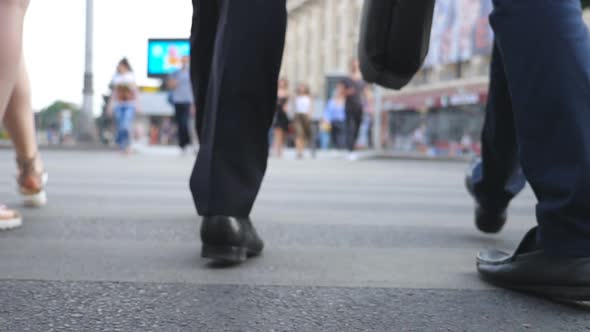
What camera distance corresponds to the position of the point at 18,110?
281 centimetres

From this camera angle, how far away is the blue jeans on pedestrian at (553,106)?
4.76 feet

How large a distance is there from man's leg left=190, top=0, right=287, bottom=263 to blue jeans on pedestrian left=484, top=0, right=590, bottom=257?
63 centimetres

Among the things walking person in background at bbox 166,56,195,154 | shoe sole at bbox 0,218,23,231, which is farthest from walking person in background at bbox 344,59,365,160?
shoe sole at bbox 0,218,23,231

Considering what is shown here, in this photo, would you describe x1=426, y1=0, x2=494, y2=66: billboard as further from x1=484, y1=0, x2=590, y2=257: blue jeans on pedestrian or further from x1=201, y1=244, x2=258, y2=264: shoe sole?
x1=201, y1=244, x2=258, y2=264: shoe sole

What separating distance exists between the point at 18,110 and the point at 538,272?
222cm

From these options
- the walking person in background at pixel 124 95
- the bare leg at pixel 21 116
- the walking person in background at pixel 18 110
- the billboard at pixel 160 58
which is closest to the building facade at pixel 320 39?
the billboard at pixel 160 58

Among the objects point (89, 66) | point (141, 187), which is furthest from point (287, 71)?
point (141, 187)

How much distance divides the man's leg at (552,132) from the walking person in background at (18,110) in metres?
1.42

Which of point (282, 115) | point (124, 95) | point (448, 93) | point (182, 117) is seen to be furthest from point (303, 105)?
point (448, 93)

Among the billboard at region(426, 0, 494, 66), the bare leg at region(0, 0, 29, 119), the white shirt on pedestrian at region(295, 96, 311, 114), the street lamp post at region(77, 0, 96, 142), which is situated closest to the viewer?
the bare leg at region(0, 0, 29, 119)

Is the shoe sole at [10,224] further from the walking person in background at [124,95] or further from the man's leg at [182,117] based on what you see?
the walking person in background at [124,95]

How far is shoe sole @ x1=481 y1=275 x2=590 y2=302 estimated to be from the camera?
4.63ft

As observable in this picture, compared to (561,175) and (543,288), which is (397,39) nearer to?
(561,175)

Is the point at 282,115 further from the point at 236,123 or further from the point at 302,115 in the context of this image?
the point at 236,123
